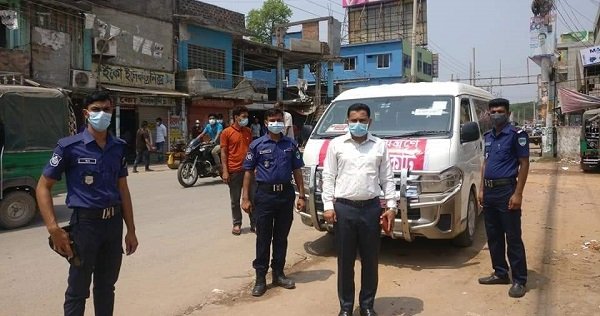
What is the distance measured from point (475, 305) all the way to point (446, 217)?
1.23 meters

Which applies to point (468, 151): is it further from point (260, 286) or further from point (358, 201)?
point (260, 286)

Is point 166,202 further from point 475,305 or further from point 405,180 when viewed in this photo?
point 475,305

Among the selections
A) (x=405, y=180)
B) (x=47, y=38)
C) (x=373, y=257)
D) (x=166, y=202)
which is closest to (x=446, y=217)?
(x=405, y=180)

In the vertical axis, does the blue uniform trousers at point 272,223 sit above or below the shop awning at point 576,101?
below

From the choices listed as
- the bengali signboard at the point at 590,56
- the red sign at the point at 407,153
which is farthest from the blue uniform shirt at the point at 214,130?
the bengali signboard at the point at 590,56

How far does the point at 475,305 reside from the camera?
14.1 feet

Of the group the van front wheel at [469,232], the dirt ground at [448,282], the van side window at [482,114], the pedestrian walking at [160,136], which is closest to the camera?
the dirt ground at [448,282]

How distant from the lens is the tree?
149 feet

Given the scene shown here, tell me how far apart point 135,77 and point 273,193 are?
54.2 feet

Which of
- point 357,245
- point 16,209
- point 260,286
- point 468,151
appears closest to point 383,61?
point 468,151

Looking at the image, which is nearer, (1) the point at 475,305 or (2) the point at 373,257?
(2) the point at 373,257

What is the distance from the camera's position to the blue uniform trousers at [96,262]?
3.12m

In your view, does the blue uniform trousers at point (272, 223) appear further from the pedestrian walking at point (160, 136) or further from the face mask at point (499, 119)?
the pedestrian walking at point (160, 136)

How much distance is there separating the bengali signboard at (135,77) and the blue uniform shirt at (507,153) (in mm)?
16526
